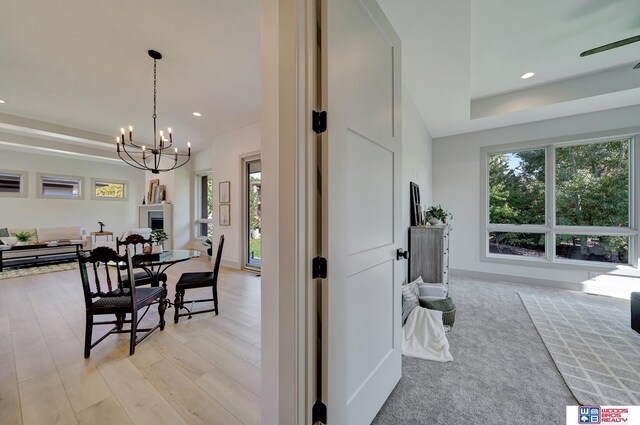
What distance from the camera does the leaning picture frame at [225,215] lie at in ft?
17.8

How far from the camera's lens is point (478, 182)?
458cm

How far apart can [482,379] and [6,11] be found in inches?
204

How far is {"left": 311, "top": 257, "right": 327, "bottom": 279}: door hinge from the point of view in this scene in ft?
3.36

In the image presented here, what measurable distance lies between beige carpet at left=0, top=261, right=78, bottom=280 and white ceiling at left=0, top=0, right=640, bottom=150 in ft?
9.34

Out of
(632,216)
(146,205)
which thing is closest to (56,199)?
(146,205)

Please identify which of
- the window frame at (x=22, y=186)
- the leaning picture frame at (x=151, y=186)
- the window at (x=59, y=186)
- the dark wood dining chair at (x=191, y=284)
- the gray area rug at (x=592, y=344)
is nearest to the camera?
the gray area rug at (x=592, y=344)

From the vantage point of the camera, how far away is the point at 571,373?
182 cm

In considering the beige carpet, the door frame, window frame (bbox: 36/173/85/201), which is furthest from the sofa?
the door frame

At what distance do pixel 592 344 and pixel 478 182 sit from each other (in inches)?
120

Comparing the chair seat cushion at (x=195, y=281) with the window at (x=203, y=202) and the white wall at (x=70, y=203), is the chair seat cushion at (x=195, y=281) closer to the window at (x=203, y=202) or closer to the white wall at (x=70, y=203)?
the window at (x=203, y=202)

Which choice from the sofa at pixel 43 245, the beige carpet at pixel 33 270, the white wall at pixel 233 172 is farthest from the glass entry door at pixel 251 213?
the sofa at pixel 43 245

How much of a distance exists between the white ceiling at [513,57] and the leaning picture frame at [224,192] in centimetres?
421

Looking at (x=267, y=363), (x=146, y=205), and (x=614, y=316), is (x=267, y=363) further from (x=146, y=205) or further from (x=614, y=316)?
(x=146, y=205)

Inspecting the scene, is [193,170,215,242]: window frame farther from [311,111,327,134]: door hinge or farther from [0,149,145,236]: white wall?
[311,111,327,134]: door hinge
